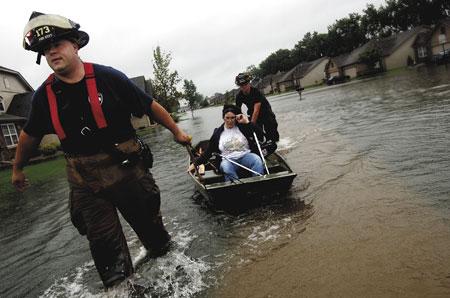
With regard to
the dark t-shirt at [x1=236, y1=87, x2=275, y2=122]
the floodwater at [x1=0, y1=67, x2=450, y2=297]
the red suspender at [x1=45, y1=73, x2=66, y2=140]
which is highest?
the red suspender at [x1=45, y1=73, x2=66, y2=140]

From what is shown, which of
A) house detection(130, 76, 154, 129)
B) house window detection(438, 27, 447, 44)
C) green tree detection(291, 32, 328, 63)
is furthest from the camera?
green tree detection(291, 32, 328, 63)

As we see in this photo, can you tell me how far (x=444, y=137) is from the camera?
28.8 feet

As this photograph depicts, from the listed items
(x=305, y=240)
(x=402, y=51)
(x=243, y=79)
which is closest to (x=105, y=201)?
(x=305, y=240)

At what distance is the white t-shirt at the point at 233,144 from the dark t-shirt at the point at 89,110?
12.7ft

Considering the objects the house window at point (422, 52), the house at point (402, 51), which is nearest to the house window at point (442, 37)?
the house window at point (422, 52)

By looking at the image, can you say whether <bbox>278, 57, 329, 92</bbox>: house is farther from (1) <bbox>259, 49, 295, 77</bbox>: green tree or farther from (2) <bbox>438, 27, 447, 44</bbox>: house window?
(1) <bbox>259, 49, 295, 77</bbox>: green tree

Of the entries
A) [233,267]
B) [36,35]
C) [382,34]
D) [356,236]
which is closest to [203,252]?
[233,267]

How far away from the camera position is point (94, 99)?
134 inches

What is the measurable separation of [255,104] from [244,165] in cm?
190

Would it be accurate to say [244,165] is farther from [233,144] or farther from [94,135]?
[94,135]

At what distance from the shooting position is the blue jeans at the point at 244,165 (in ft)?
23.5

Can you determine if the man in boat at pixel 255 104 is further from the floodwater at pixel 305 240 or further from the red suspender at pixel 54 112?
the red suspender at pixel 54 112

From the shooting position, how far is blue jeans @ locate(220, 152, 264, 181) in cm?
715

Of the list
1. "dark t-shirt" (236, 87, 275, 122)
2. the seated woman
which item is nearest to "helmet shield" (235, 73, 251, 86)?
"dark t-shirt" (236, 87, 275, 122)
